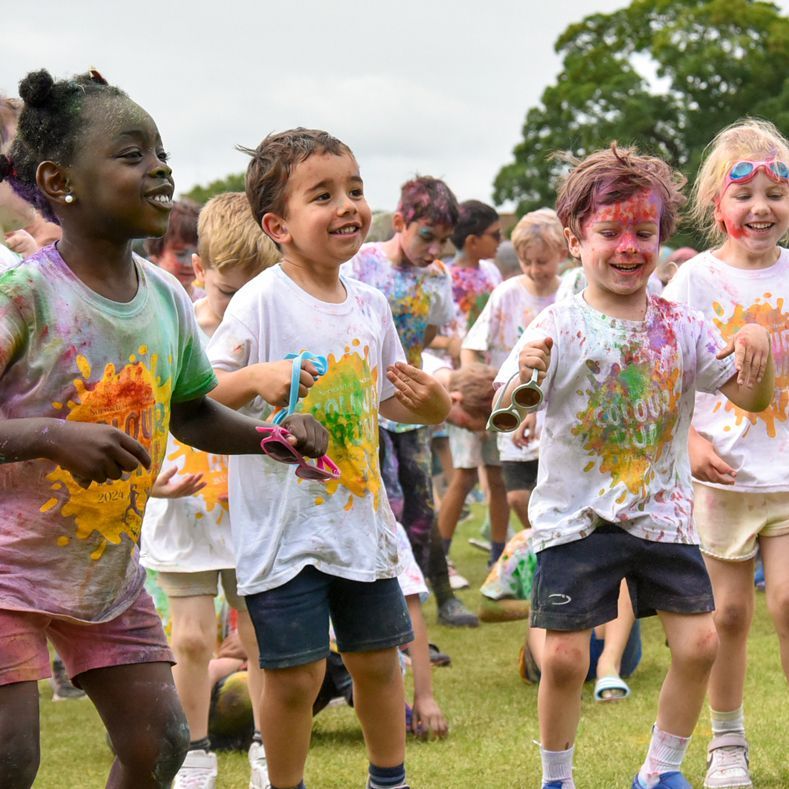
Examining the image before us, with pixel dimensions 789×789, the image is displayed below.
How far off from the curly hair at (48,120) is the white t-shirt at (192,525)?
1.82m

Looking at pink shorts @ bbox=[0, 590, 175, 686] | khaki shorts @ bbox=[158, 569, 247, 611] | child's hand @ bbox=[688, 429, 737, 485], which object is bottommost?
khaki shorts @ bbox=[158, 569, 247, 611]

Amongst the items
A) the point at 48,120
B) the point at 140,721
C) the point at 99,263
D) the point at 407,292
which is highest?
the point at 48,120

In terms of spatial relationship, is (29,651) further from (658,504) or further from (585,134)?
(585,134)

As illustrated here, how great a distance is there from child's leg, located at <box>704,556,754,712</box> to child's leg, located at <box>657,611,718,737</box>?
1.62ft

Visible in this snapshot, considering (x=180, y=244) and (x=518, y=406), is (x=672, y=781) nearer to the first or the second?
(x=518, y=406)

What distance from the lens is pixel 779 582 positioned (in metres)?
4.59

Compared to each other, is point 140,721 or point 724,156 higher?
point 724,156

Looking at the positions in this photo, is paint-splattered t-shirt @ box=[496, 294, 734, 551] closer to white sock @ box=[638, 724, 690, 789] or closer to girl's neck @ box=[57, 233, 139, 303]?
white sock @ box=[638, 724, 690, 789]

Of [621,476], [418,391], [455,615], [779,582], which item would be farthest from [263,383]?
[455,615]

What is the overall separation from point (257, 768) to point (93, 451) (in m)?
2.27

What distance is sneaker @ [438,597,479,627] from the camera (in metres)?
7.76

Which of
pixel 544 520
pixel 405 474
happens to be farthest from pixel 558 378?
pixel 405 474

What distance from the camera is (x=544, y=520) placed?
4.17 metres

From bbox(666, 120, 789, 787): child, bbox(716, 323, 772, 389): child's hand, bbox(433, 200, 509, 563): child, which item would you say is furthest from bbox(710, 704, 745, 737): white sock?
bbox(433, 200, 509, 563): child
